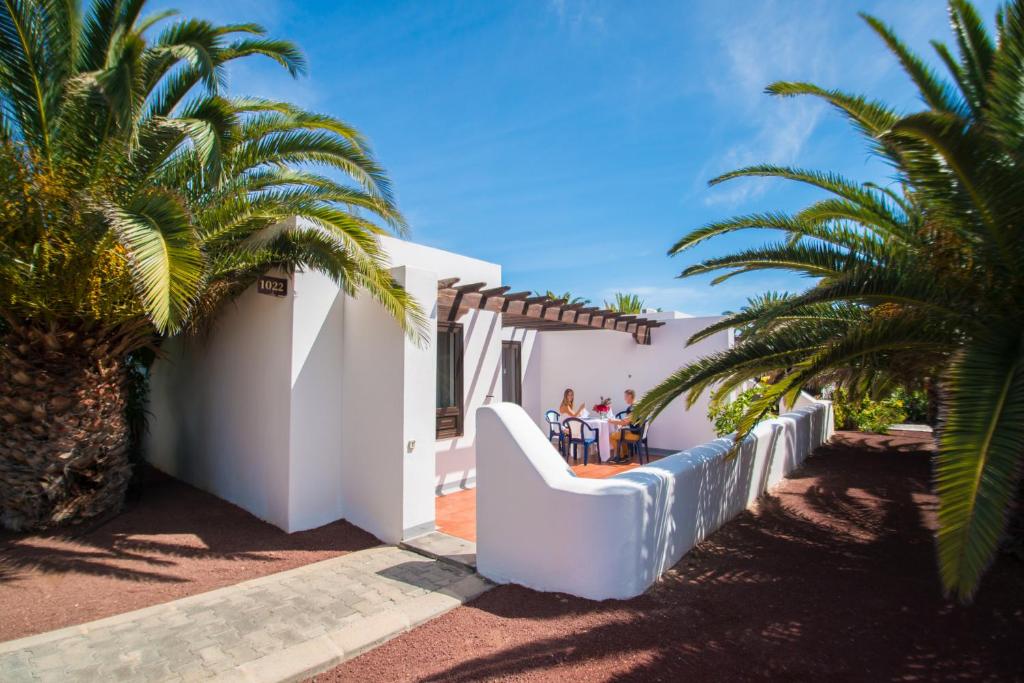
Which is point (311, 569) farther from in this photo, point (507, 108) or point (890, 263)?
point (507, 108)

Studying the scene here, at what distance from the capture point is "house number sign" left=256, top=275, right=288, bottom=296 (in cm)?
580

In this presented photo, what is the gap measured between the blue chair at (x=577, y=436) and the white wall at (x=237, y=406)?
18.3ft

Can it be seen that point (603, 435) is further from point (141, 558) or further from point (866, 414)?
point (141, 558)

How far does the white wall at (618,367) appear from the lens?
1166cm

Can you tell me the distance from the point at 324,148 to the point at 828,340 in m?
5.80

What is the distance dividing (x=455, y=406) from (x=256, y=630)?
4.87 metres

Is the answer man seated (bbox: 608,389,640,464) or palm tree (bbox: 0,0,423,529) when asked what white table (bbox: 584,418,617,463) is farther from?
palm tree (bbox: 0,0,423,529)

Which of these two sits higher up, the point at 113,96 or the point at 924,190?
the point at 113,96

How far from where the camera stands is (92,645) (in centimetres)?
363

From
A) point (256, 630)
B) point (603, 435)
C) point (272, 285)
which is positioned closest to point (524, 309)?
point (603, 435)

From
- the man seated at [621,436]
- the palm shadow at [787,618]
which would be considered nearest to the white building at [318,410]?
the palm shadow at [787,618]

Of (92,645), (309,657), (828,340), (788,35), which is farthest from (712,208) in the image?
(92,645)

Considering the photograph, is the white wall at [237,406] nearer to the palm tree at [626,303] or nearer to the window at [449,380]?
the window at [449,380]

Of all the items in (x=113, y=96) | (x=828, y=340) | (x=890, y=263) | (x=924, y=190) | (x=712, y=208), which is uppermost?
(x=113, y=96)
